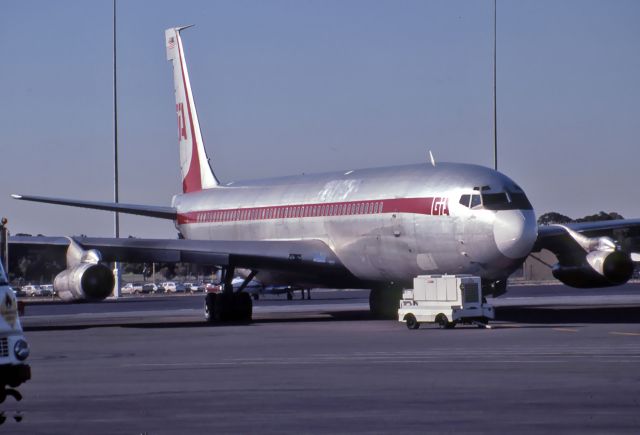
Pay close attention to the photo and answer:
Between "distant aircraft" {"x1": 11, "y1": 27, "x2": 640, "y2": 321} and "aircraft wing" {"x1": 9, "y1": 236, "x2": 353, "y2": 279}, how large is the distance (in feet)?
0.14

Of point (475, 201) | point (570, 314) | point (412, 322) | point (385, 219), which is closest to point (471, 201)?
point (475, 201)

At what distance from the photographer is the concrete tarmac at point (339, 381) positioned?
549 inches

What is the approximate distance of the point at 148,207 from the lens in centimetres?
4662

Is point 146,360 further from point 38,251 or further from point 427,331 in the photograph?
point 38,251

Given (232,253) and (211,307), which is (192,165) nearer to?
(211,307)

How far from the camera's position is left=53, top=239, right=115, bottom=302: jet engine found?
35875 millimetres

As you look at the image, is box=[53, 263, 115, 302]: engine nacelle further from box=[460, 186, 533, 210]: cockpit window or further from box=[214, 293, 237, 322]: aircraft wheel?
box=[460, 186, 533, 210]: cockpit window

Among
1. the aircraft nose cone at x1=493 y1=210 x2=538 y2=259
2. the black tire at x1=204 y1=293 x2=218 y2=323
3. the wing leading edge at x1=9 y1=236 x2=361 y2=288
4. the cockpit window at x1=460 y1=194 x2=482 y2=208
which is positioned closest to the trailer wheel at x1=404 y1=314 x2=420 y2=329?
the aircraft nose cone at x1=493 y1=210 x2=538 y2=259

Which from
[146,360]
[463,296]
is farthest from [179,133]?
[146,360]

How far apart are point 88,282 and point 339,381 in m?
18.6

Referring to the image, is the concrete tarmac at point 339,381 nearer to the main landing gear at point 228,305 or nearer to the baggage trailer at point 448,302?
the baggage trailer at point 448,302

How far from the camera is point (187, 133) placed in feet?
Answer: 169

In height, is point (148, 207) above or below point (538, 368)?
above

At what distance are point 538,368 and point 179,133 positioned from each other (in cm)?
3399
